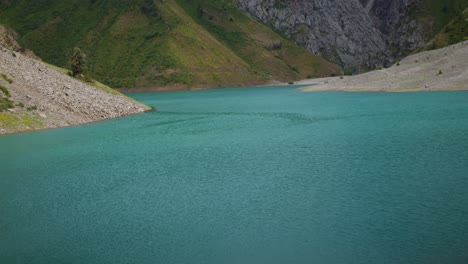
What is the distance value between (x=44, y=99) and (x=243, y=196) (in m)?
60.5

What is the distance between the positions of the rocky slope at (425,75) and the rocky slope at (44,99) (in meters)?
69.2

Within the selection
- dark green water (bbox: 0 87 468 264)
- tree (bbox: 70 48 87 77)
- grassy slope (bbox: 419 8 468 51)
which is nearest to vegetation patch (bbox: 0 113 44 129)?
dark green water (bbox: 0 87 468 264)

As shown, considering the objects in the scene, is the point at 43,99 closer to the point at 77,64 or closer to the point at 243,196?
the point at 77,64

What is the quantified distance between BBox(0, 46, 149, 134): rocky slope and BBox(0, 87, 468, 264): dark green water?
969cm

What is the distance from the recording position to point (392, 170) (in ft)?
133

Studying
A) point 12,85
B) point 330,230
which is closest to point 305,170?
point 330,230

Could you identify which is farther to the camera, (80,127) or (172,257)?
(80,127)

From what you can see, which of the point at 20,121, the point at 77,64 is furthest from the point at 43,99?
the point at 77,64

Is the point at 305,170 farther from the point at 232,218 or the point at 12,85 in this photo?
the point at 12,85

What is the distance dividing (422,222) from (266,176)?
51.8 feet

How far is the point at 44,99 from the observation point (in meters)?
84.9

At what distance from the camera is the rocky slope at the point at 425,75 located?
116438 millimetres

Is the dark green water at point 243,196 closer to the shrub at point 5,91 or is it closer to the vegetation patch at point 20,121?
the vegetation patch at point 20,121

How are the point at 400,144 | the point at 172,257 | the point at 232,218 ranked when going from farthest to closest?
the point at 400,144 → the point at 232,218 → the point at 172,257
